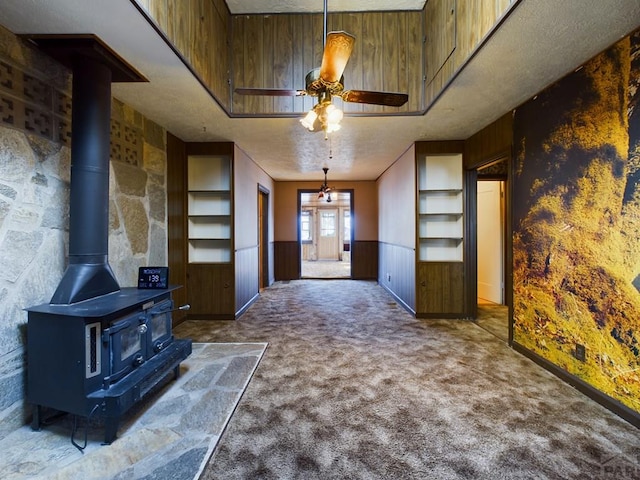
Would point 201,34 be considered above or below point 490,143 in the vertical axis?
above

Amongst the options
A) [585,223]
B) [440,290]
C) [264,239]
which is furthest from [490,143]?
[264,239]

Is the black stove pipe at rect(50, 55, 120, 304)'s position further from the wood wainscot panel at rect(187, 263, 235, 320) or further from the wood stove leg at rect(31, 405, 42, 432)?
the wood wainscot panel at rect(187, 263, 235, 320)

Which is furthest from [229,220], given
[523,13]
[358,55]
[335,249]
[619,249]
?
[335,249]

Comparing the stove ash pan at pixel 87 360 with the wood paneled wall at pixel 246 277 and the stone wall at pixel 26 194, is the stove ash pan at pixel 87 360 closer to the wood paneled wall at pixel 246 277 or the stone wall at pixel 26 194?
the stone wall at pixel 26 194

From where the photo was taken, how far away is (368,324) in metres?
3.88

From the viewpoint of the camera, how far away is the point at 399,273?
5.06 m

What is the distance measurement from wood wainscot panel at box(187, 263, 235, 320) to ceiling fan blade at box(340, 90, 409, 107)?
2.84 m

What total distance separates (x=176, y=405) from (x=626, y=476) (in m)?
2.52

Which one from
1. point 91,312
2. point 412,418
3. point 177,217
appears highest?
point 177,217

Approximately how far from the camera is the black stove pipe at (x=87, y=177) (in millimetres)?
1887

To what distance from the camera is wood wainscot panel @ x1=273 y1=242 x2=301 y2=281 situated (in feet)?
24.4

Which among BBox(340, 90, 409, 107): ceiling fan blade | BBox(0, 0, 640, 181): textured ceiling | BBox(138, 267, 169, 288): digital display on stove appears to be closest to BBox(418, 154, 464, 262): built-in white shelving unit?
BBox(0, 0, 640, 181): textured ceiling

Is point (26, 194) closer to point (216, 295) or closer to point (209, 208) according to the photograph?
point (209, 208)

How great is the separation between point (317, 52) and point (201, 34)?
109 centimetres
